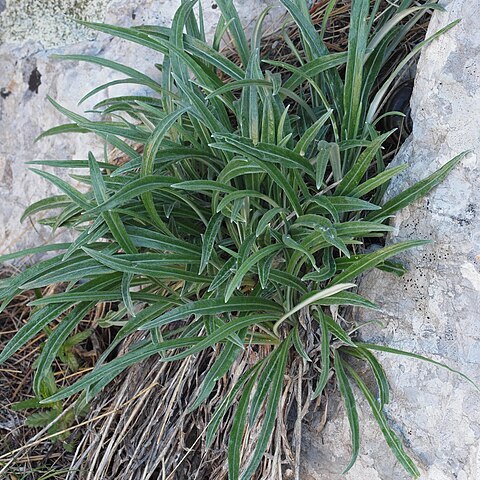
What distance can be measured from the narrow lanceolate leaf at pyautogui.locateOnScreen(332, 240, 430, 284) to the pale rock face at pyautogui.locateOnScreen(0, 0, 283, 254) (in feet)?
2.63

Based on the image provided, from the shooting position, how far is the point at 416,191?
1.32 metres

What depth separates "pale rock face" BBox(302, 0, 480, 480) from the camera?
1279 mm

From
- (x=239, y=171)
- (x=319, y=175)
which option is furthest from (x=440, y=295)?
(x=239, y=171)

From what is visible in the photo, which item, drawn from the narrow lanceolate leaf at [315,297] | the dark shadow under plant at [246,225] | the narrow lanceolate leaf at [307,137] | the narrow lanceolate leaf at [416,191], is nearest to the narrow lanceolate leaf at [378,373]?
the dark shadow under plant at [246,225]

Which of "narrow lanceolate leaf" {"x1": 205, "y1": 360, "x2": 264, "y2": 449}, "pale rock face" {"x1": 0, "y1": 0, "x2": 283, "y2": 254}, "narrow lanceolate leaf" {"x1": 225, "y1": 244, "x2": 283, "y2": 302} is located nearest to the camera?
"narrow lanceolate leaf" {"x1": 225, "y1": 244, "x2": 283, "y2": 302}

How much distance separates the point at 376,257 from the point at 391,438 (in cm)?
32

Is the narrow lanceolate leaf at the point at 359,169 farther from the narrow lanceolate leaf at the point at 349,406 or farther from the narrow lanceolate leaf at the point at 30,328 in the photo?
the narrow lanceolate leaf at the point at 30,328

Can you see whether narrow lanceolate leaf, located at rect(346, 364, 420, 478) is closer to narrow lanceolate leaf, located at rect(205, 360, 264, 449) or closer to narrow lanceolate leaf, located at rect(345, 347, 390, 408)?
narrow lanceolate leaf, located at rect(345, 347, 390, 408)

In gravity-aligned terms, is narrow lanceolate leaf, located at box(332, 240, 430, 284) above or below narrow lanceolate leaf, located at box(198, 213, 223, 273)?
below

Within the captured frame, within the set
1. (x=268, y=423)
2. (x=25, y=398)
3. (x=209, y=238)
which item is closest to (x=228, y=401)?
(x=268, y=423)

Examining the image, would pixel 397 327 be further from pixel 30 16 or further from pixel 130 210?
pixel 30 16

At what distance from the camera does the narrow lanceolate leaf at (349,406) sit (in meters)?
1.32

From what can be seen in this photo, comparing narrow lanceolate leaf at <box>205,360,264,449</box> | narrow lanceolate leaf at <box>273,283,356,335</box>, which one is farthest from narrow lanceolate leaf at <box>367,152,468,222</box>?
narrow lanceolate leaf at <box>205,360,264,449</box>

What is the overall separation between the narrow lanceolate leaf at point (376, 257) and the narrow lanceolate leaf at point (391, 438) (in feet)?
0.73
